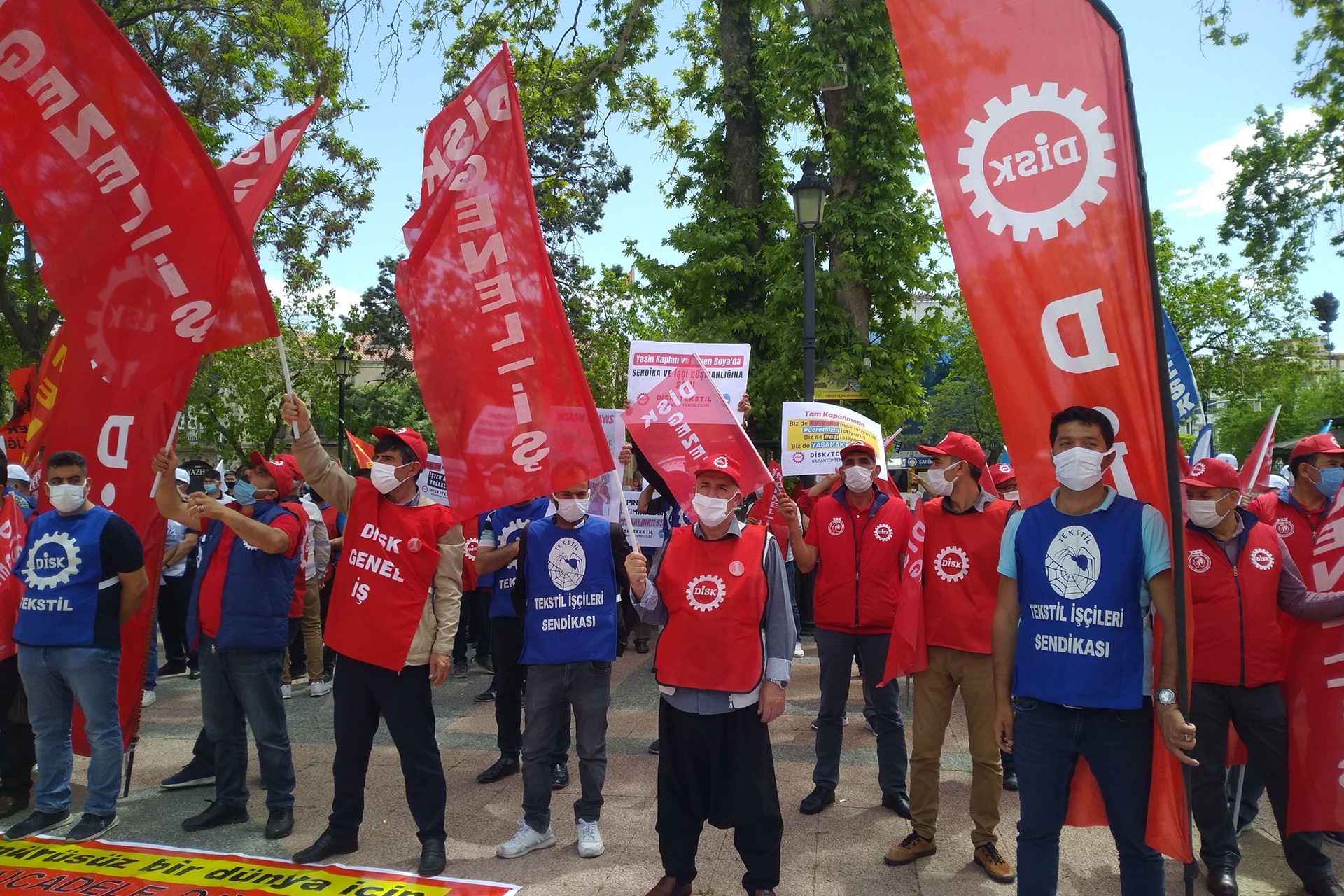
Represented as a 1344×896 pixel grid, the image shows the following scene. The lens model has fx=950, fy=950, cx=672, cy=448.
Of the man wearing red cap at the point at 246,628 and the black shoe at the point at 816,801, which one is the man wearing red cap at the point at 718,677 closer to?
the black shoe at the point at 816,801

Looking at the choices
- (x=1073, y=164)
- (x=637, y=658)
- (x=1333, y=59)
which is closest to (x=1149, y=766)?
(x=1073, y=164)

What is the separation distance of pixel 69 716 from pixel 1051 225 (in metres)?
5.65

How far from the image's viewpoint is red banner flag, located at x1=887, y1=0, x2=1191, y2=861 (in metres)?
3.31

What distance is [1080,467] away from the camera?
344 centimetres

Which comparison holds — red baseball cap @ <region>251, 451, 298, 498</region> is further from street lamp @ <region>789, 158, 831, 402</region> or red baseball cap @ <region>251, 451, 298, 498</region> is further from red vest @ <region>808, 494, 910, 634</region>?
street lamp @ <region>789, 158, 831, 402</region>

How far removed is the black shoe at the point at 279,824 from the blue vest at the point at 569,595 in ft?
5.16

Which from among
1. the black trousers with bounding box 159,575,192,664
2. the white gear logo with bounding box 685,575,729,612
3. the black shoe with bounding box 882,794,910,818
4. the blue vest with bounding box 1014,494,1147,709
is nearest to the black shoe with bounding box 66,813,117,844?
the white gear logo with bounding box 685,575,729,612

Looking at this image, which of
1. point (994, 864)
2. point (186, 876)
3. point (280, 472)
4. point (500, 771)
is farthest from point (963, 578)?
point (186, 876)

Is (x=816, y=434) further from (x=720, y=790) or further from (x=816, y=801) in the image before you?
(x=720, y=790)

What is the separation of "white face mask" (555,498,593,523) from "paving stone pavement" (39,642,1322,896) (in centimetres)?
175

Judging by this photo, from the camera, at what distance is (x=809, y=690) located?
29.1ft

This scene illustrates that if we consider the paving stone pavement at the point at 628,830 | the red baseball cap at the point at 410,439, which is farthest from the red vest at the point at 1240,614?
the red baseball cap at the point at 410,439

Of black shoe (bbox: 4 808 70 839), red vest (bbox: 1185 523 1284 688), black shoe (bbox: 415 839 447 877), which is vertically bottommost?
black shoe (bbox: 415 839 447 877)

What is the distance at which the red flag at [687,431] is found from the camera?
467 centimetres
